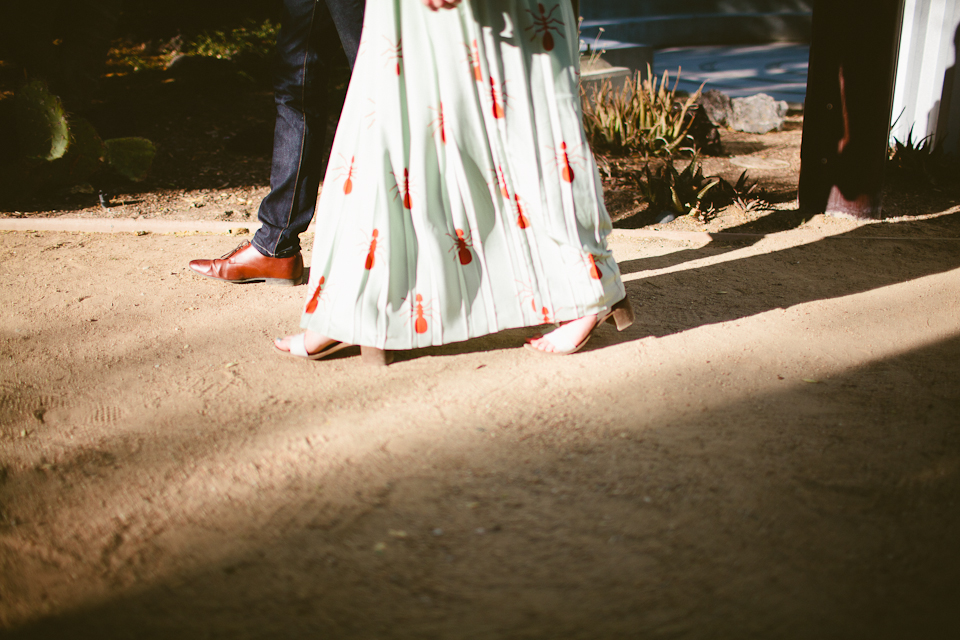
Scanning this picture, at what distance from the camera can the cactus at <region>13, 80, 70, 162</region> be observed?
143 inches

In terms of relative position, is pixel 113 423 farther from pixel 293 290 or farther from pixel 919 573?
pixel 919 573

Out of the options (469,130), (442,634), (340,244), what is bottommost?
(442,634)

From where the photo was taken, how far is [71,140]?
12.2 feet

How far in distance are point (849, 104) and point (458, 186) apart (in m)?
2.51

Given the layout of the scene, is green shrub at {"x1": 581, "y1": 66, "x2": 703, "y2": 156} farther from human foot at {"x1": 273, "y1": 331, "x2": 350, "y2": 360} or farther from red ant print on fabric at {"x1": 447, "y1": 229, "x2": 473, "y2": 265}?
human foot at {"x1": 273, "y1": 331, "x2": 350, "y2": 360}

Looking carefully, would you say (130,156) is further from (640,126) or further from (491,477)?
(491,477)

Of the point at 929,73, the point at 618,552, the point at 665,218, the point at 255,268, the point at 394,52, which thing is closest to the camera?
the point at 618,552

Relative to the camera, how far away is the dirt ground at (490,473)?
112 cm

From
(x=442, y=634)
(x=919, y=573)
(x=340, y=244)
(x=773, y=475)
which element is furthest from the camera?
(x=340, y=244)

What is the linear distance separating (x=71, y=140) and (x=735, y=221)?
3.74m

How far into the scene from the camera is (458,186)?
5.90 feet

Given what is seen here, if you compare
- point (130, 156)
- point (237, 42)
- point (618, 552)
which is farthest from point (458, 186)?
point (237, 42)

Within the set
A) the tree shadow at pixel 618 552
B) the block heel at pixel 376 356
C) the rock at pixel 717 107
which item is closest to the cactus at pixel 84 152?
the block heel at pixel 376 356

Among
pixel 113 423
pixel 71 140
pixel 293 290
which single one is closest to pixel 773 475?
pixel 113 423
